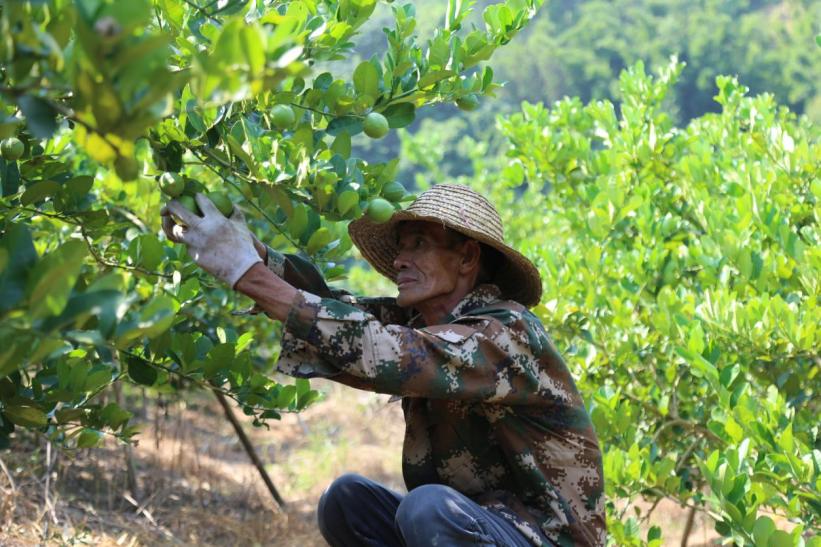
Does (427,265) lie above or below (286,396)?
above

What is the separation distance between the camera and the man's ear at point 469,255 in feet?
8.52

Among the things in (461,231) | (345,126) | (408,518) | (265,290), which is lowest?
(408,518)

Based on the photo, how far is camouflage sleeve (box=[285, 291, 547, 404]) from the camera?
2.15 metres

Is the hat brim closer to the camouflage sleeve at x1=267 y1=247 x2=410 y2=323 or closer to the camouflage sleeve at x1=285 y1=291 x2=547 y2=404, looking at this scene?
the camouflage sleeve at x1=267 y1=247 x2=410 y2=323

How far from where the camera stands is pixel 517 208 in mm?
9070

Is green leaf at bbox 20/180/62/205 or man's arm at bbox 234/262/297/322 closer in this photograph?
man's arm at bbox 234/262/297/322

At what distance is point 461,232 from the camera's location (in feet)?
8.32

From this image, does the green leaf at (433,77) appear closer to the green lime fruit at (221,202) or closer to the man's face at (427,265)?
the man's face at (427,265)

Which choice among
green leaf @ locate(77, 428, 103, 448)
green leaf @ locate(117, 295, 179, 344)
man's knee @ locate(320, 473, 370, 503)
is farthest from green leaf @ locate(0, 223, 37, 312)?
man's knee @ locate(320, 473, 370, 503)

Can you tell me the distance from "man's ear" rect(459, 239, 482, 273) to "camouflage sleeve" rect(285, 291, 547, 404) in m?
0.29

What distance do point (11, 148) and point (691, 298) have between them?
2233 millimetres

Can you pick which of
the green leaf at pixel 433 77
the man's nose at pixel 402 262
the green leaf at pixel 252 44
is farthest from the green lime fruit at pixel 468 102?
the green leaf at pixel 252 44

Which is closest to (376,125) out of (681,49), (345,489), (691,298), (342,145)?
(342,145)

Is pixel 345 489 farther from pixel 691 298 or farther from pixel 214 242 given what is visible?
pixel 691 298
